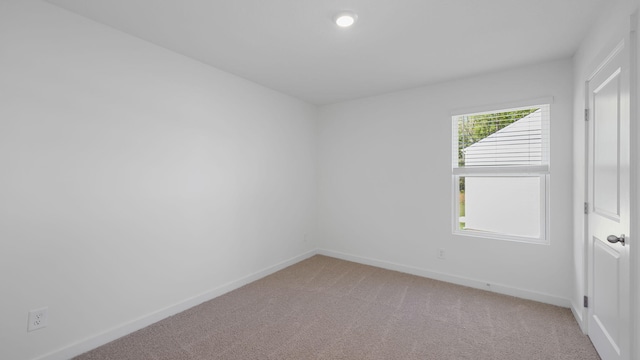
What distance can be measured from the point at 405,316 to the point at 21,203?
305 centimetres

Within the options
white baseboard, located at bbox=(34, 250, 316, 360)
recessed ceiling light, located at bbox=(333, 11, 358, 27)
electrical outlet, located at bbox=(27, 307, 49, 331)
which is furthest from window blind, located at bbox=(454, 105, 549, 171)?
electrical outlet, located at bbox=(27, 307, 49, 331)

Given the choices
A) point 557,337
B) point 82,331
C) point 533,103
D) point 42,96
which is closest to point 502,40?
point 533,103

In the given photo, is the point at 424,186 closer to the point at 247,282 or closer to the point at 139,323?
the point at 247,282

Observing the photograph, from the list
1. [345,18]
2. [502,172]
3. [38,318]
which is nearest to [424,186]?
[502,172]

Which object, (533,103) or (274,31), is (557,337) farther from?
(274,31)

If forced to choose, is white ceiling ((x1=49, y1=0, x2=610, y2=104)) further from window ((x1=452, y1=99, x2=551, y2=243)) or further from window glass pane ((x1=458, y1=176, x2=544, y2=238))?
window glass pane ((x1=458, y1=176, x2=544, y2=238))

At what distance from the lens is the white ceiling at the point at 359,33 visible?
1910 millimetres

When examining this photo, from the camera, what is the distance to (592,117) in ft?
6.85

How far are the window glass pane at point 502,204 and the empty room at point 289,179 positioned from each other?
17 mm

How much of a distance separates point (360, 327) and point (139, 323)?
1890mm

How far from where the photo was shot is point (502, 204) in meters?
3.10

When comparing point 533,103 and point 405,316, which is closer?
point 405,316

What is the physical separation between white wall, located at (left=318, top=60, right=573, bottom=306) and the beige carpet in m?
0.33

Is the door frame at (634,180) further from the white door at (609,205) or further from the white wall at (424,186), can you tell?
the white wall at (424,186)
